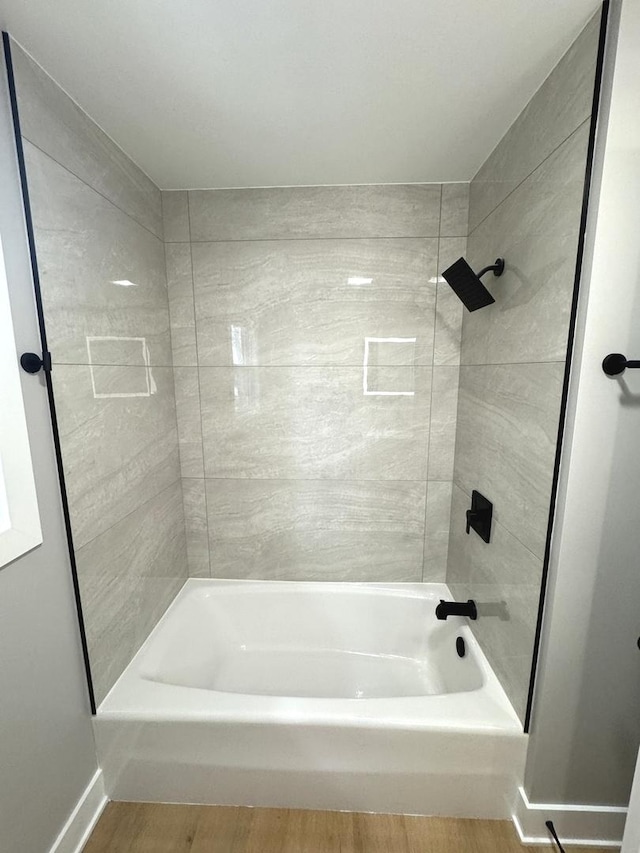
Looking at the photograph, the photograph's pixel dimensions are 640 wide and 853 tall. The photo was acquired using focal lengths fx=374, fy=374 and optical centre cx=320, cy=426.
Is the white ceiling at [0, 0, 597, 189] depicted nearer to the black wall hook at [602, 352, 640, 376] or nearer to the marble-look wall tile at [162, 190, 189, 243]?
the marble-look wall tile at [162, 190, 189, 243]

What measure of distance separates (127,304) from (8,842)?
152 centimetres

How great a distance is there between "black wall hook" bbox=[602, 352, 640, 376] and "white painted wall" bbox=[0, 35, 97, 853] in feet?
4.58

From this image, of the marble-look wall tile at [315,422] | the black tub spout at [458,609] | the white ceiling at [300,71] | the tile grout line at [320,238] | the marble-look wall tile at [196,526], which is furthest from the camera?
the marble-look wall tile at [196,526]

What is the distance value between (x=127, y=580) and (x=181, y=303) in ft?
3.85

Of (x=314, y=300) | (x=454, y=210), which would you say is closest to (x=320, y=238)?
(x=314, y=300)

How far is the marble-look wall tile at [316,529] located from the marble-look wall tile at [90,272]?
0.81m

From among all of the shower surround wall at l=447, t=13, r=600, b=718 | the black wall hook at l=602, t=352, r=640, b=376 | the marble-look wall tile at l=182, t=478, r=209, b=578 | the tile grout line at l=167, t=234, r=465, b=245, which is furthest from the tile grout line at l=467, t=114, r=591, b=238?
the marble-look wall tile at l=182, t=478, r=209, b=578

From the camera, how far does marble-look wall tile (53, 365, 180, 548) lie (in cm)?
108

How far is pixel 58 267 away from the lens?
3.36 feet

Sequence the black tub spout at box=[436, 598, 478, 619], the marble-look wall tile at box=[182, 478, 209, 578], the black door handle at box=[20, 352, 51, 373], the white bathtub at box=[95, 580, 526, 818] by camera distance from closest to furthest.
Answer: the black door handle at box=[20, 352, 51, 373] → the white bathtub at box=[95, 580, 526, 818] → the black tub spout at box=[436, 598, 478, 619] → the marble-look wall tile at box=[182, 478, 209, 578]

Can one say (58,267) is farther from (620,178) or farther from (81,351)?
(620,178)

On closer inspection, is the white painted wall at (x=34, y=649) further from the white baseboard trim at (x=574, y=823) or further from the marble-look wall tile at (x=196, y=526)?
the white baseboard trim at (x=574, y=823)

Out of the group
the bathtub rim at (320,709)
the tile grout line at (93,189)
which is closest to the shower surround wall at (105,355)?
the tile grout line at (93,189)

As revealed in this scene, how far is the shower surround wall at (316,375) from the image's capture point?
1.62 m
